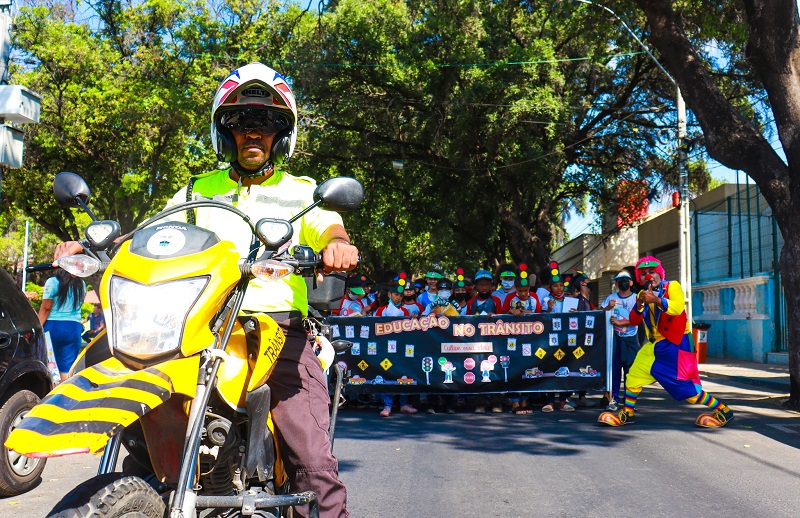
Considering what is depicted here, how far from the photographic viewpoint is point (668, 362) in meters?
8.79

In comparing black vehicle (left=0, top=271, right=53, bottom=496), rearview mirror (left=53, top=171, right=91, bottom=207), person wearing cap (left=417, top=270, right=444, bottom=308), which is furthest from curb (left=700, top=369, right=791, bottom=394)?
rearview mirror (left=53, top=171, right=91, bottom=207)

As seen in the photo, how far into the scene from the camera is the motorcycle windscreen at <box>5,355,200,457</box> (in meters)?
2.04

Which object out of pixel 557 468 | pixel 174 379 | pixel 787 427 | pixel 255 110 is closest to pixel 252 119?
pixel 255 110

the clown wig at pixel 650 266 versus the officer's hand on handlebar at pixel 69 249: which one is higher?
the clown wig at pixel 650 266

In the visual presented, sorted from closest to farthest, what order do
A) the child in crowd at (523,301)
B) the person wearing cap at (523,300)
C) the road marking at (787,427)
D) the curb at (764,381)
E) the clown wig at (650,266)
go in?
the road marking at (787,427), the clown wig at (650,266), the child in crowd at (523,301), the person wearing cap at (523,300), the curb at (764,381)

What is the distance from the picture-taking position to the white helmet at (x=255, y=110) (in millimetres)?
3027

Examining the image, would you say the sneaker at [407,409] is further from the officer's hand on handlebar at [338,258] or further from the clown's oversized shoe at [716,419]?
the officer's hand on handlebar at [338,258]

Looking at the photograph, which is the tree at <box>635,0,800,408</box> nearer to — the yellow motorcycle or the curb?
the curb

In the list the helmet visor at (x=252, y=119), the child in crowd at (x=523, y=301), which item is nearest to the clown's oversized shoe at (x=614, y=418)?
the child in crowd at (x=523, y=301)

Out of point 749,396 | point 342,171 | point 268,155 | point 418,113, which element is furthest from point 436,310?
point 342,171

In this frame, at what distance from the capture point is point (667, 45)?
38.0ft

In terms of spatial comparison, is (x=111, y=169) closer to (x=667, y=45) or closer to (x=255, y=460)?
(x=667, y=45)

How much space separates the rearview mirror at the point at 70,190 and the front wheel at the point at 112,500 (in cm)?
112

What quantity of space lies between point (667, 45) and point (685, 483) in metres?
7.40
